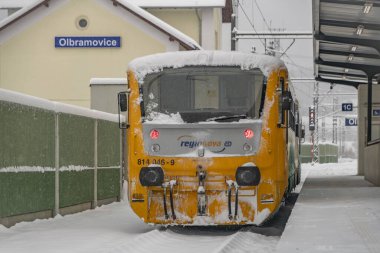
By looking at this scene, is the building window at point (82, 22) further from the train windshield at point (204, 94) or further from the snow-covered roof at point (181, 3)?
the train windshield at point (204, 94)

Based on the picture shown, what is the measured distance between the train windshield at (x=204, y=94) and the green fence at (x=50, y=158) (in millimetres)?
1824

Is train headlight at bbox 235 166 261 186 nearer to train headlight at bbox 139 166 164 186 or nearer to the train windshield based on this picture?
the train windshield

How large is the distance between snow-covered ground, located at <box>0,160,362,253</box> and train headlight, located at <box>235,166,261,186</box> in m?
0.76

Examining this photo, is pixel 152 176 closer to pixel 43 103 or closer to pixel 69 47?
pixel 43 103

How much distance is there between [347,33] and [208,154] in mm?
9750

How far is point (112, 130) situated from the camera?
17.8 m

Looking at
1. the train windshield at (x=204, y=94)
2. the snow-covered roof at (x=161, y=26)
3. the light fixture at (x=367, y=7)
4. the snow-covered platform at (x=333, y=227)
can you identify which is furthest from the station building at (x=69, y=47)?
the train windshield at (x=204, y=94)

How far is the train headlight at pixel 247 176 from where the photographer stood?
12.0 metres

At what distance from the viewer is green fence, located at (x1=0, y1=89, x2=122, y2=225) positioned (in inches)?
465

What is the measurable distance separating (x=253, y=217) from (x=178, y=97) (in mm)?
2137

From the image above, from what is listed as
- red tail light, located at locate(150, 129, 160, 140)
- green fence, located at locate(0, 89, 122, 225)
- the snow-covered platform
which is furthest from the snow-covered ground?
red tail light, located at locate(150, 129, 160, 140)

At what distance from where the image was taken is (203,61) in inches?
500

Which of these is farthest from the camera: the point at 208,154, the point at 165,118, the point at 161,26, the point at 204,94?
the point at 161,26

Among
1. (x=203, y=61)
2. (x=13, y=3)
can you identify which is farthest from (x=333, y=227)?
(x=13, y=3)
